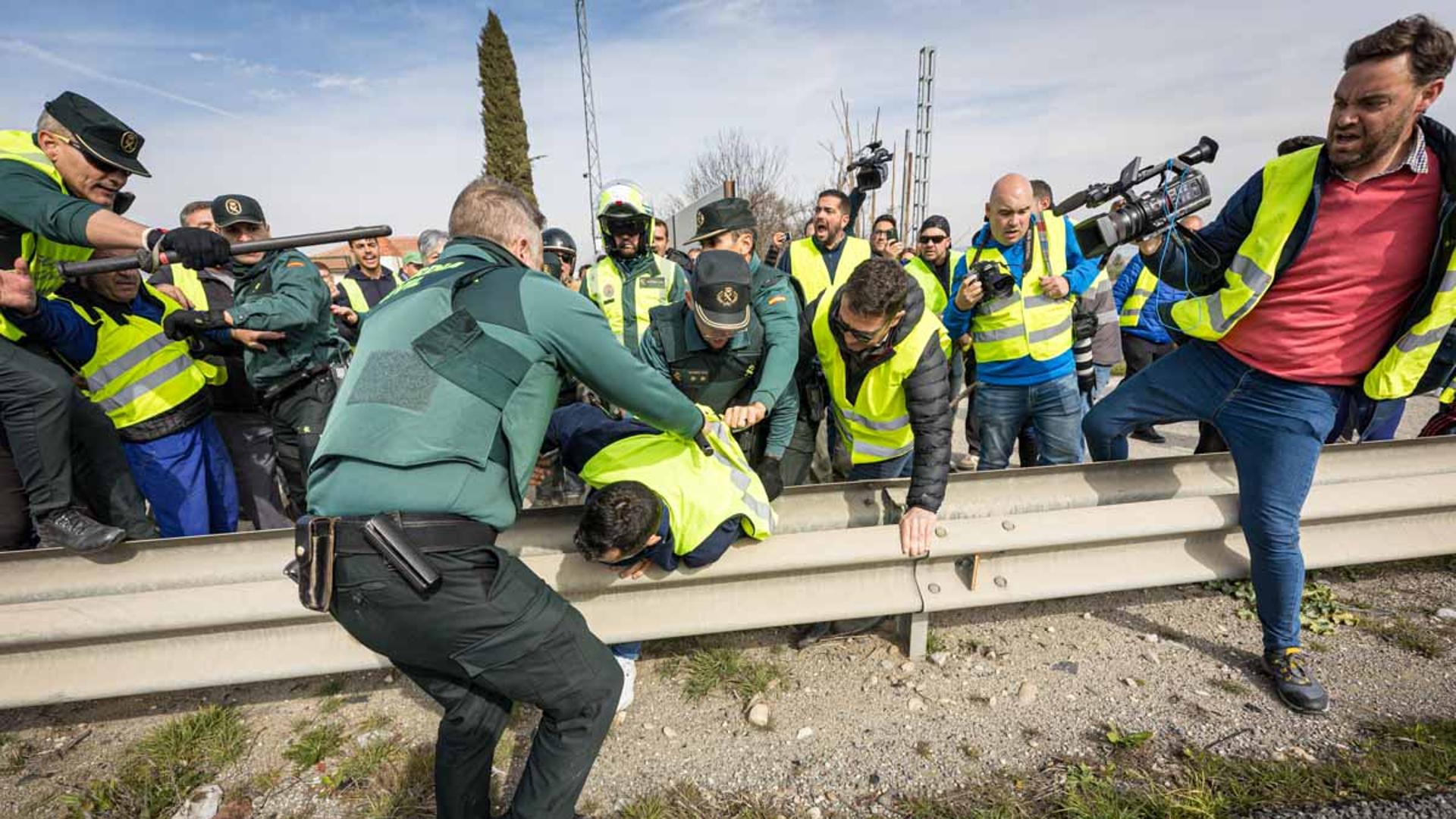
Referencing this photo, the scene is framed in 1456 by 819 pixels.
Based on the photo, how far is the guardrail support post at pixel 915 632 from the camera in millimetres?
2469

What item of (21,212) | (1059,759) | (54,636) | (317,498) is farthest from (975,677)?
(21,212)

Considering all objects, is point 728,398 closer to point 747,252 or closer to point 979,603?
point 747,252

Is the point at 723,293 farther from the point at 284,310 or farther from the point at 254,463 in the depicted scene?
the point at 254,463

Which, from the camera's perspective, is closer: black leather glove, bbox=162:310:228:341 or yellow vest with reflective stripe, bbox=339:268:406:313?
black leather glove, bbox=162:310:228:341

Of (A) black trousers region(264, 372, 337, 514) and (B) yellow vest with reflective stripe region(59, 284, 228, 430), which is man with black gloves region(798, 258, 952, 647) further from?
(B) yellow vest with reflective stripe region(59, 284, 228, 430)

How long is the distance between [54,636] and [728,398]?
8.29 feet

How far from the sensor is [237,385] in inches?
141

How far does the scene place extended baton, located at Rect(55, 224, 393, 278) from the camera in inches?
85.7

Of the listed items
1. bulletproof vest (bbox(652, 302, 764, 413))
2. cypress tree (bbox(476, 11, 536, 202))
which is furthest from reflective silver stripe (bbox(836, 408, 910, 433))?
cypress tree (bbox(476, 11, 536, 202))

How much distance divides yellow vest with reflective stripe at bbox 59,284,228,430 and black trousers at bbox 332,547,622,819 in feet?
7.44

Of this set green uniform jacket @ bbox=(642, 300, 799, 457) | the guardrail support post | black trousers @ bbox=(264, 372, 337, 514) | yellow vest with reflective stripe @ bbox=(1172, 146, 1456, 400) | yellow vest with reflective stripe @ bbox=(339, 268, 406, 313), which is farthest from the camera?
yellow vest with reflective stripe @ bbox=(339, 268, 406, 313)

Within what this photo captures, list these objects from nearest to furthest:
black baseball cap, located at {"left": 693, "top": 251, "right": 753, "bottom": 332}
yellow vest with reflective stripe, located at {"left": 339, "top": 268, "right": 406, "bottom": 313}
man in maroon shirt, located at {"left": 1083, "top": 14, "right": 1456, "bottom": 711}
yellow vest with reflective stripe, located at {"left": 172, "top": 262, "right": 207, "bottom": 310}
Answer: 1. man in maroon shirt, located at {"left": 1083, "top": 14, "right": 1456, "bottom": 711}
2. black baseball cap, located at {"left": 693, "top": 251, "right": 753, "bottom": 332}
3. yellow vest with reflective stripe, located at {"left": 172, "top": 262, "right": 207, "bottom": 310}
4. yellow vest with reflective stripe, located at {"left": 339, "top": 268, "right": 406, "bottom": 313}

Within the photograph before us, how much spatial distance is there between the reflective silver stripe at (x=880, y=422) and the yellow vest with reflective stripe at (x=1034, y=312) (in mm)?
866

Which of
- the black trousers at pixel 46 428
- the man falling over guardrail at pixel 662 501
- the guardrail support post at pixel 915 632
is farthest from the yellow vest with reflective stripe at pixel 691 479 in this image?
the black trousers at pixel 46 428
